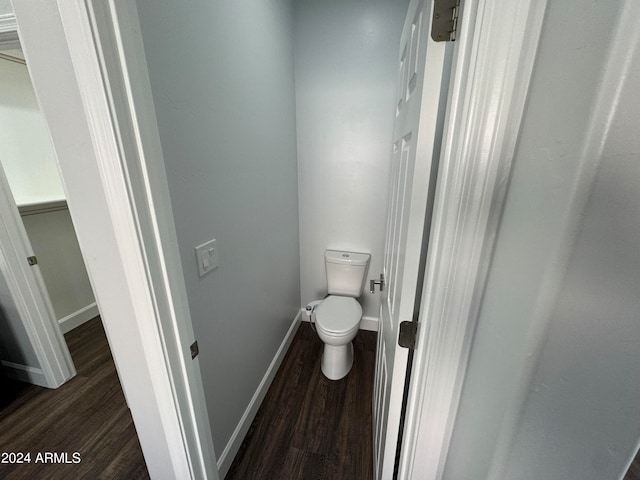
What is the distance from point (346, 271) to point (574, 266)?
166 centimetres

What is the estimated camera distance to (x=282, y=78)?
157 centimetres

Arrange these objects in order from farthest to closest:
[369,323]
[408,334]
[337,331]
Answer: [369,323] < [337,331] < [408,334]

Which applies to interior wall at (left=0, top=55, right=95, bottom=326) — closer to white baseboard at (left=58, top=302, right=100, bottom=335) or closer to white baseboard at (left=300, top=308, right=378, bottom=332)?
white baseboard at (left=58, top=302, right=100, bottom=335)

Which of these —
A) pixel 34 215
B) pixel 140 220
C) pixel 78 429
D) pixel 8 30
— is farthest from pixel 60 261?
pixel 140 220

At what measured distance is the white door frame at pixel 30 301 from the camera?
52.7 inches

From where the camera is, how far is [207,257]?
3.10 feet

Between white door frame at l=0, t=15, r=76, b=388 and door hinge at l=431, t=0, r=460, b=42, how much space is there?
2079 mm

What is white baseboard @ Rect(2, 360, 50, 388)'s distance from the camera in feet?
5.30

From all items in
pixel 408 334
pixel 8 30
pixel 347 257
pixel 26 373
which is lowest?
pixel 26 373

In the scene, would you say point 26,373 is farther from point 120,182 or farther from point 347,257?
point 347,257

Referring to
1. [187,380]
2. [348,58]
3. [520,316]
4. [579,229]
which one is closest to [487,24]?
[579,229]

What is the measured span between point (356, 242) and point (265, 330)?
957 mm

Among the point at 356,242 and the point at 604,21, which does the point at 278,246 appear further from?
the point at 604,21

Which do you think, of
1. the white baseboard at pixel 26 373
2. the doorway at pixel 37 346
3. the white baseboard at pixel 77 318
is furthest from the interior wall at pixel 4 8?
the white baseboard at pixel 77 318
